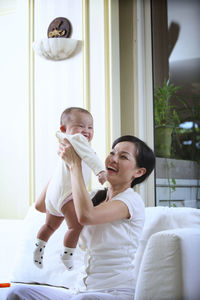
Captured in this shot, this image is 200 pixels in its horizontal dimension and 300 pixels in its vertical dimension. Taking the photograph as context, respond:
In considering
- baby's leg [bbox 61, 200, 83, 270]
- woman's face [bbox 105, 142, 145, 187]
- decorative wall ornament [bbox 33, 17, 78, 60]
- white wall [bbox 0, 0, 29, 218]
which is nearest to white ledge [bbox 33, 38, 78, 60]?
decorative wall ornament [bbox 33, 17, 78, 60]

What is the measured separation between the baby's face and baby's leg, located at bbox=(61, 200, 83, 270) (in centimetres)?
17

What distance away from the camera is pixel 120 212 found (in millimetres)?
957

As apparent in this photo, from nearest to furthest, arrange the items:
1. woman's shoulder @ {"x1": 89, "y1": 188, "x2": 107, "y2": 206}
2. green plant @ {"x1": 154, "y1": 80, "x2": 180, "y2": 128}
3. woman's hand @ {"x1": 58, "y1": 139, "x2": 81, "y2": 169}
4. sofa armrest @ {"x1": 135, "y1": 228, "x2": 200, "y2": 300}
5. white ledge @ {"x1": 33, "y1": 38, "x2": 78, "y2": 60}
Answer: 1. sofa armrest @ {"x1": 135, "y1": 228, "x2": 200, "y2": 300}
2. woman's hand @ {"x1": 58, "y1": 139, "x2": 81, "y2": 169}
3. woman's shoulder @ {"x1": 89, "y1": 188, "x2": 107, "y2": 206}
4. green plant @ {"x1": 154, "y1": 80, "x2": 180, "y2": 128}
5. white ledge @ {"x1": 33, "y1": 38, "x2": 78, "y2": 60}

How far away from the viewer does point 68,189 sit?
952mm

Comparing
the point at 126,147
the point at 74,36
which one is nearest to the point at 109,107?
the point at 74,36

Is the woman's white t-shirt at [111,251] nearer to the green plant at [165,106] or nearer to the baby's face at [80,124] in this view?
the baby's face at [80,124]

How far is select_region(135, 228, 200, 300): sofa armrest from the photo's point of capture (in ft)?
2.73

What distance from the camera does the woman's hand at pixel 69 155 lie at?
36.9 inches

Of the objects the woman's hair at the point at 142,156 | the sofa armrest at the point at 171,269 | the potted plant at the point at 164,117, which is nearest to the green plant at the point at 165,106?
the potted plant at the point at 164,117

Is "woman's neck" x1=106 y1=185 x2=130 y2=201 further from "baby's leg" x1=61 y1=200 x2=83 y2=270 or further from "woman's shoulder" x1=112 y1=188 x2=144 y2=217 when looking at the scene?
"baby's leg" x1=61 y1=200 x2=83 y2=270

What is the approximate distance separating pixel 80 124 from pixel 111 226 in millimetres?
261

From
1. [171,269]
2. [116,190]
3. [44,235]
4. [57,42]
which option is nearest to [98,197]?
[116,190]

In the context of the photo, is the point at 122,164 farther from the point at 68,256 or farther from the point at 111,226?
the point at 68,256

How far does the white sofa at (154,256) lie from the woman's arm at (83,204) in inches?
4.3
